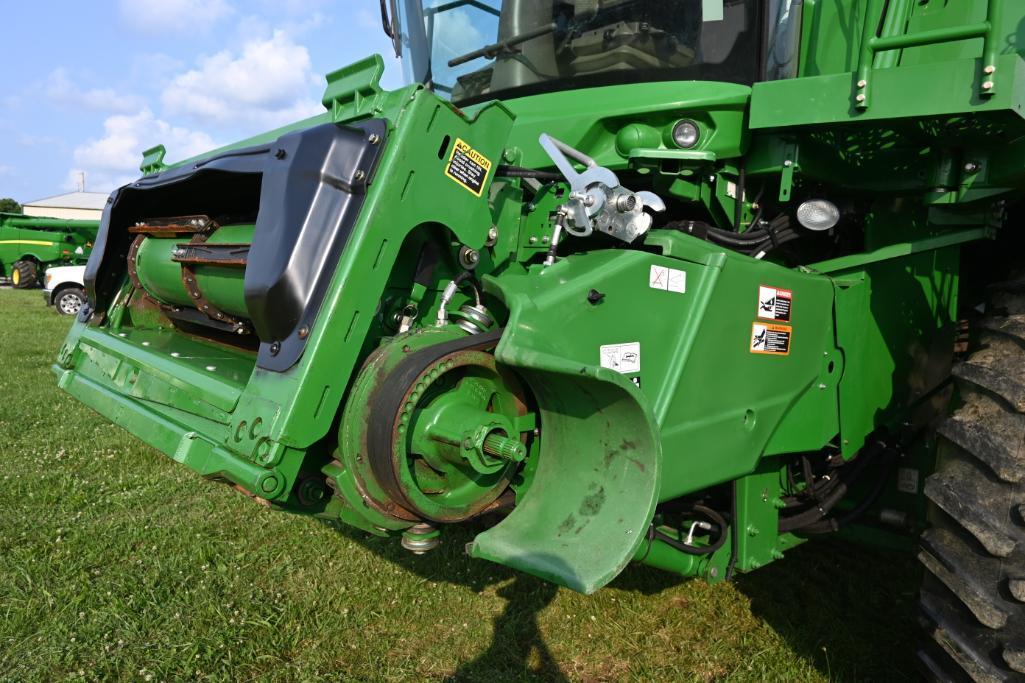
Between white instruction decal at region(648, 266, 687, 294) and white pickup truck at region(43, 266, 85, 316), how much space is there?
1512 centimetres

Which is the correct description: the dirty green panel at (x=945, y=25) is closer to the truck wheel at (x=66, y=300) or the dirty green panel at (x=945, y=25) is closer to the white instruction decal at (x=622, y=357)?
the white instruction decal at (x=622, y=357)

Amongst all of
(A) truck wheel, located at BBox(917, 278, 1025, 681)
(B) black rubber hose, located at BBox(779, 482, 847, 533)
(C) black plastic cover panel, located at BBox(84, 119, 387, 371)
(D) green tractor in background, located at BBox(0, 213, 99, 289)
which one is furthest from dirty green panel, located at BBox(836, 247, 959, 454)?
(D) green tractor in background, located at BBox(0, 213, 99, 289)

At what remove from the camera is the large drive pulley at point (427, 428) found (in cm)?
175

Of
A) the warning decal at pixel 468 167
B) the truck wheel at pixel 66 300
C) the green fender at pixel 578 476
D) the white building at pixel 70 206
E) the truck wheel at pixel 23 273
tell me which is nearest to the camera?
the green fender at pixel 578 476

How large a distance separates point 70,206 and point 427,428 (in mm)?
64184

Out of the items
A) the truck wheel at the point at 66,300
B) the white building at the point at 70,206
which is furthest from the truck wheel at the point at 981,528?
the white building at the point at 70,206

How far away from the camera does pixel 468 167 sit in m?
2.09

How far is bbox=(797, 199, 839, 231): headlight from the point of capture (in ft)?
7.55

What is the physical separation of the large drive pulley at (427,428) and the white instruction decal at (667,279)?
452mm

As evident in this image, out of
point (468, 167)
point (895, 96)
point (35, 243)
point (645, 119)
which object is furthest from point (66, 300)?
point (895, 96)

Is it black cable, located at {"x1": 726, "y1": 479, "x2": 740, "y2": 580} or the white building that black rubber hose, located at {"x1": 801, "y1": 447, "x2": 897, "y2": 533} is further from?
the white building

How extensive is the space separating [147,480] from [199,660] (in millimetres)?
2149

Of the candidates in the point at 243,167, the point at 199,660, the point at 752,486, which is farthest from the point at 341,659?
the point at 243,167

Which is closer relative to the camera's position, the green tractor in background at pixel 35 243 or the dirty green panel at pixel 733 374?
the dirty green panel at pixel 733 374
